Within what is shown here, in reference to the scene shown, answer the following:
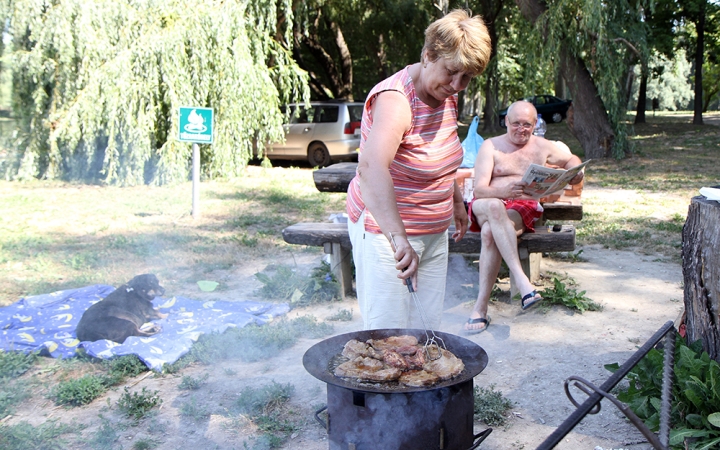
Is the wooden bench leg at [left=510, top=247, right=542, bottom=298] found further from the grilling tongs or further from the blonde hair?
the blonde hair

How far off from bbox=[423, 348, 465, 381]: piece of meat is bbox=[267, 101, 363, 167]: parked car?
12518mm

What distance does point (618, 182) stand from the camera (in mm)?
11805

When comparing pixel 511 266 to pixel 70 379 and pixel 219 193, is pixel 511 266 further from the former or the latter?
pixel 219 193

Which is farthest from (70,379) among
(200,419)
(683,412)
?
(683,412)

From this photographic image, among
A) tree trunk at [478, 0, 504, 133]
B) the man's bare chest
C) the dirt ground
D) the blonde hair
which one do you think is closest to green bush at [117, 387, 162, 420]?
the dirt ground

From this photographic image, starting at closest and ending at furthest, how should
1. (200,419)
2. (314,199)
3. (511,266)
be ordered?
(200,419) < (511,266) < (314,199)

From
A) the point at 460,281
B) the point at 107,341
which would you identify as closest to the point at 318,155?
the point at 460,281

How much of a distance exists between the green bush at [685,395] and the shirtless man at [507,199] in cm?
133

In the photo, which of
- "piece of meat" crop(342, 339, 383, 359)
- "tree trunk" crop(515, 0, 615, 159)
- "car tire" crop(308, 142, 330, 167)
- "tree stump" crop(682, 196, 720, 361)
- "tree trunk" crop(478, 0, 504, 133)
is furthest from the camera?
"tree trunk" crop(478, 0, 504, 133)

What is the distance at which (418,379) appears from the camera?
2.37m

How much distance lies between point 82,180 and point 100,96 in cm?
192

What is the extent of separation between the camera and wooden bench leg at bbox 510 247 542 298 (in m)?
5.16

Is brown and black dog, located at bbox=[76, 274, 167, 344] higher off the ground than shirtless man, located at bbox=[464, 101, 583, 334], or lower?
lower

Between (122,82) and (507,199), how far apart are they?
27.1 ft
